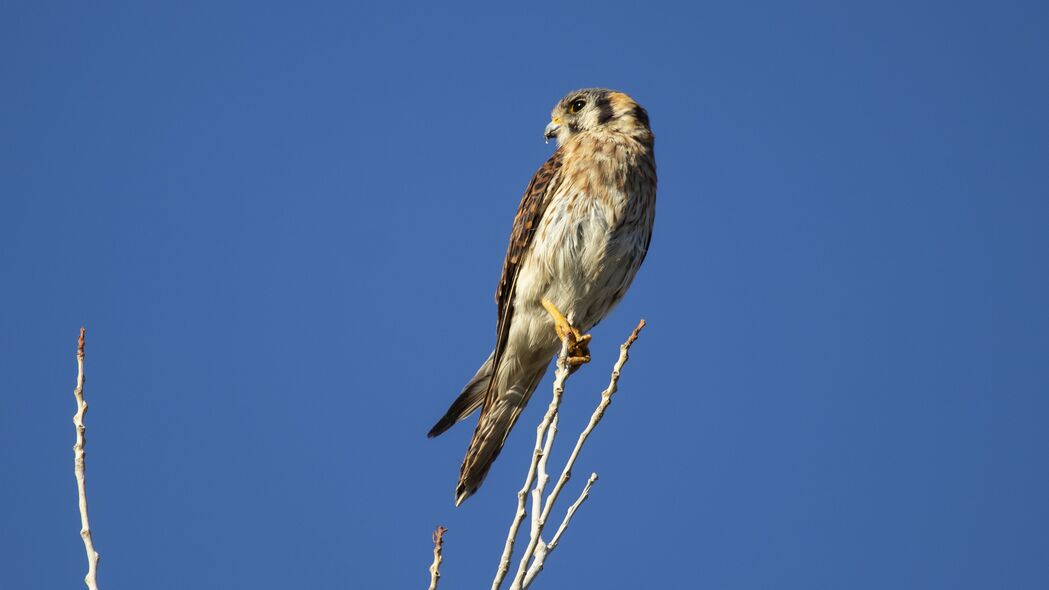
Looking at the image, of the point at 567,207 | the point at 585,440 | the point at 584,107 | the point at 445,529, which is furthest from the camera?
the point at 584,107

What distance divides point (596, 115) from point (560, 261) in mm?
913

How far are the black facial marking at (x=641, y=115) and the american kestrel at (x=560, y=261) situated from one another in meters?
0.01

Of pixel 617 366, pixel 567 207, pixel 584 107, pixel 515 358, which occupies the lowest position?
pixel 617 366

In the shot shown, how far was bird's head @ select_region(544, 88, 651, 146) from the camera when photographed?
4488 millimetres

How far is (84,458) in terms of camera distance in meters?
1.97

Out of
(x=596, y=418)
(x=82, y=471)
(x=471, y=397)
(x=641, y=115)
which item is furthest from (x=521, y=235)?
(x=82, y=471)

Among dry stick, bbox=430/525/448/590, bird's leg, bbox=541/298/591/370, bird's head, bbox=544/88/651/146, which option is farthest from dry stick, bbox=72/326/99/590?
bird's head, bbox=544/88/651/146

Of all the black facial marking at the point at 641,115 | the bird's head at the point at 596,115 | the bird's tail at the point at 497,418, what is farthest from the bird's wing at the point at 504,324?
the black facial marking at the point at 641,115

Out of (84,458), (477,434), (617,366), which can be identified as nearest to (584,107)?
(477,434)

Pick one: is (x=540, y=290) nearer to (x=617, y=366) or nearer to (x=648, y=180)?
(x=648, y=180)

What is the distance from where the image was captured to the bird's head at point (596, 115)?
449 centimetres

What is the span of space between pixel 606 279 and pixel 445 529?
82.0 inches

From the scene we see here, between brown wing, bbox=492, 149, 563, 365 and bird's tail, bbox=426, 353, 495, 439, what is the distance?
0.32ft

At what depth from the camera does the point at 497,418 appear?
4312mm
